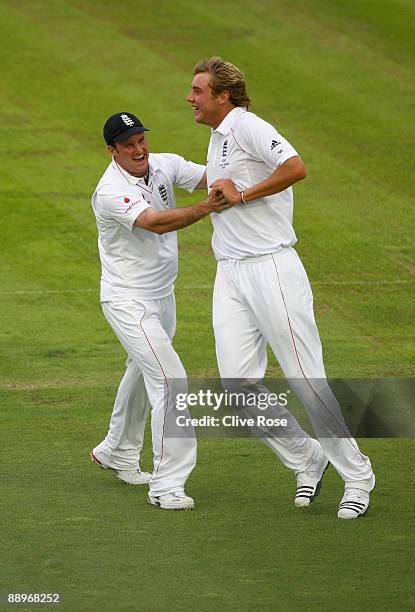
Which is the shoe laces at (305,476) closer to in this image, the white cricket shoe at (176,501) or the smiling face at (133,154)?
the white cricket shoe at (176,501)

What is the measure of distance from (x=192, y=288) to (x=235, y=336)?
553 cm

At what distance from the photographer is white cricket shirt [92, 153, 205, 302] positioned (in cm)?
784

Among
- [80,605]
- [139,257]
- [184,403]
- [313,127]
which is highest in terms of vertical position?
[313,127]

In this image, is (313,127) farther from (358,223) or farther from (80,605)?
(80,605)

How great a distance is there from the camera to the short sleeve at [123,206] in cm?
768

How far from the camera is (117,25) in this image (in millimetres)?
18781

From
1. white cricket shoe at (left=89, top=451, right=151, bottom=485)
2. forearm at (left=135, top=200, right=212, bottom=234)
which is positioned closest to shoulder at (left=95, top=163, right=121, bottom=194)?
forearm at (left=135, top=200, right=212, bottom=234)

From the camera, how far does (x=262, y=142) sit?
7.42 meters

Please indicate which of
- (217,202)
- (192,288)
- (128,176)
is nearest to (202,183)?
(128,176)

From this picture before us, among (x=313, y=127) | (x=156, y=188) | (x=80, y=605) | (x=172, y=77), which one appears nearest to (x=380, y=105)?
(x=313, y=127)

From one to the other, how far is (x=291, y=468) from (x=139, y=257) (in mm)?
1416

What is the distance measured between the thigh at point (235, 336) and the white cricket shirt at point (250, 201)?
0.19 m

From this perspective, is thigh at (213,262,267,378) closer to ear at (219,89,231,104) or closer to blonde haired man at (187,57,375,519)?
blonde haired man at (187,57,375,519)

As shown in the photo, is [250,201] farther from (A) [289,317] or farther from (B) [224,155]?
(A) [289,317]
